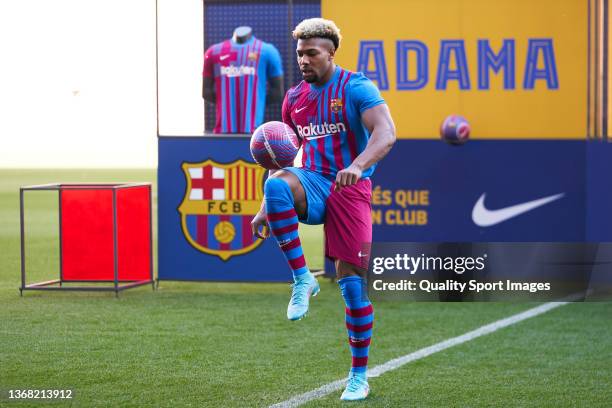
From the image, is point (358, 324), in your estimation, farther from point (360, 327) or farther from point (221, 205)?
point (221, 205)

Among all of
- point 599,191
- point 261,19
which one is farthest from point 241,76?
point 599,191

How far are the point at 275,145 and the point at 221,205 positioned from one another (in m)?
4.58

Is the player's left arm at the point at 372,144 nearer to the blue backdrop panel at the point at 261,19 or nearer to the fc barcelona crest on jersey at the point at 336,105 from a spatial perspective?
the fc barcelona crest on jersey at the point at 336,105

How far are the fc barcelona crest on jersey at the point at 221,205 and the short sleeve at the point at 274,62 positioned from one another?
2676 mm

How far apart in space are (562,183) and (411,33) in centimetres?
195

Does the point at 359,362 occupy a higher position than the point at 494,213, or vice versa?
the point at 494,213

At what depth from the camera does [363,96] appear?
562 centimetres

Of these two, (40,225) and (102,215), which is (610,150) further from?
(40,225)

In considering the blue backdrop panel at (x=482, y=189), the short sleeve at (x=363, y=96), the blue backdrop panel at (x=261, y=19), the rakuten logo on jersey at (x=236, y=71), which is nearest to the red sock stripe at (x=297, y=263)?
the short sleeve at (x=363, y=96)

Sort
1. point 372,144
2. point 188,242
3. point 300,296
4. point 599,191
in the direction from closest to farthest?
point 372,144 < point 300,296 < point 599,191 < point 188,242

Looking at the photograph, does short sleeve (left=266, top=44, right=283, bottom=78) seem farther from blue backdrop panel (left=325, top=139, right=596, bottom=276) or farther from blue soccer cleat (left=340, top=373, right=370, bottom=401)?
blue soccer cleat (left=340, top=373, right=370, bottom=401)

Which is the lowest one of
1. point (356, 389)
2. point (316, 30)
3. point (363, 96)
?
point (356, 389)

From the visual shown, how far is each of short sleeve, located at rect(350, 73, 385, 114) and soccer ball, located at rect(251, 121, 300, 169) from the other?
0.40m

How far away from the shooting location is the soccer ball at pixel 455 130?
10.1 meters
